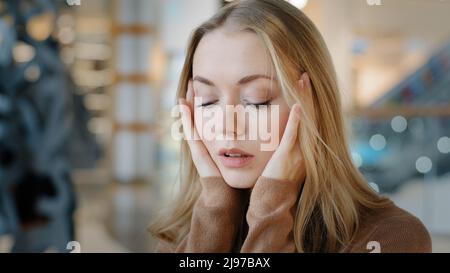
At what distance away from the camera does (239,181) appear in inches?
28.5

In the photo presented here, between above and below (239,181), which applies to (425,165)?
below

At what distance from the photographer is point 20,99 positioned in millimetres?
1213

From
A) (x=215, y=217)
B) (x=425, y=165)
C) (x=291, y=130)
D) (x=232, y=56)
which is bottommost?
(x=425, y=165)

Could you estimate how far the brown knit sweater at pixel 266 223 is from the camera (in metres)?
0.69

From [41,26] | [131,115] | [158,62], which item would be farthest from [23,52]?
[158,62]

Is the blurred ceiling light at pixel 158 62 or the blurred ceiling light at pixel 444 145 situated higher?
the blurred ceiling light at pixel 158 62

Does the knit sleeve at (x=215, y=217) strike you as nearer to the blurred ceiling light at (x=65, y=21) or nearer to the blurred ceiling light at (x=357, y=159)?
the blurred ceiling light at (x=357, y=159)

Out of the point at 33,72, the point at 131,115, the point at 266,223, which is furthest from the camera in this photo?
the point at 131,115

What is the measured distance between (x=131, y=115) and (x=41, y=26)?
0.30 meters

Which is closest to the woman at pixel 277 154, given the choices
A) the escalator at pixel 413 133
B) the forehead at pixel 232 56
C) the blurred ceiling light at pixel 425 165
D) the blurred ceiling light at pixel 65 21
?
the forehead at pixel 232 56

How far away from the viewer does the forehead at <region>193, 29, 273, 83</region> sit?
0.69 m

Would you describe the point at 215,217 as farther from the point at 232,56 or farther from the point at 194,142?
the point at 232,56

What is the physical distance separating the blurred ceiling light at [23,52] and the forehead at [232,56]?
0.68 metres
